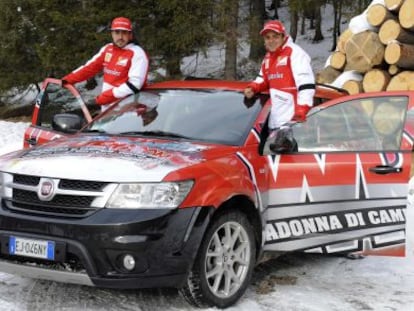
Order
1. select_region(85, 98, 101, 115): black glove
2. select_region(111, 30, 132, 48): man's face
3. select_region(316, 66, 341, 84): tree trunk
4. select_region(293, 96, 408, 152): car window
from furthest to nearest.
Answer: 1. select_region(316, 66, 341, 84): tree trunk
2. select_region(85, 98, 101, 115): black glove
3. select_region(111, 30, 132, 48): man's face
4. select_region(293, 96, 408, 152): car window

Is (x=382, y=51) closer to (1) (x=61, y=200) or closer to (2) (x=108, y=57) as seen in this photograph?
(2) (x=108, y=57)

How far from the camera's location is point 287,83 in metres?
5.60

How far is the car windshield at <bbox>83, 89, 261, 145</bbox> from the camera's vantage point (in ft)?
16.1

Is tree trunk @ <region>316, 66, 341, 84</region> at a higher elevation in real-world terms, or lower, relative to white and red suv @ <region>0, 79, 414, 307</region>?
higher

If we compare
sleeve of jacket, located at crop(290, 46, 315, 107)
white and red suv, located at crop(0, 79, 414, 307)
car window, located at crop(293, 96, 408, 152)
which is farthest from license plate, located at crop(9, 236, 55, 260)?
sleeve of jacket, located at crop(290, 46, 315, 107)

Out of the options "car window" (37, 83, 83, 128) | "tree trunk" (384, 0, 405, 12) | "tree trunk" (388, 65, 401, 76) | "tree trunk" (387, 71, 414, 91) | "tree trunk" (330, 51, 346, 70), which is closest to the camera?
"car window" (37, 83, 83, 128)

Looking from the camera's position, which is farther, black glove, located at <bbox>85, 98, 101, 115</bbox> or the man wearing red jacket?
black glove, located at <bbox>85, 98, 101, 115</bbox>

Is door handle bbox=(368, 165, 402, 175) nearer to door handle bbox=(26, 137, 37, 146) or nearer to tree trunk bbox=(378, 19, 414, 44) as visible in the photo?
door handle bbox=(26, 137, 37, 146)

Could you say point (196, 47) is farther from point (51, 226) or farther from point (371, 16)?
point (51, 226)

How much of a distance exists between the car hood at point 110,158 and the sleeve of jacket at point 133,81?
1620mm

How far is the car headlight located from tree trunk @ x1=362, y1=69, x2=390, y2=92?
666 centimetres

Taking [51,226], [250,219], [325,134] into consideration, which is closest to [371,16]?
[325,134]

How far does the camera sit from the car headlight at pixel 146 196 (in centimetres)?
391

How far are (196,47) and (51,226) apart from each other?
1245 cm
